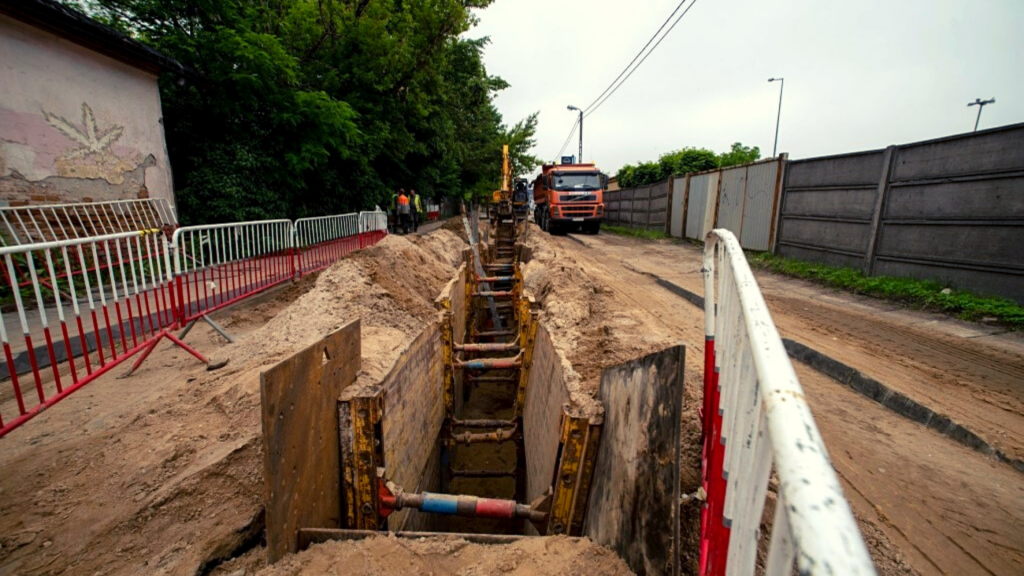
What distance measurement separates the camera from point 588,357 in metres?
3.12

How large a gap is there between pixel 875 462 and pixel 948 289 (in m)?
4.89

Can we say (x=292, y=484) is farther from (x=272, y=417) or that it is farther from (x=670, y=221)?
(x=670, y=221)

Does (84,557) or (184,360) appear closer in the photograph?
(84,557)

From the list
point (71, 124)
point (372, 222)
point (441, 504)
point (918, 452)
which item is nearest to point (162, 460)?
point (441, 504)

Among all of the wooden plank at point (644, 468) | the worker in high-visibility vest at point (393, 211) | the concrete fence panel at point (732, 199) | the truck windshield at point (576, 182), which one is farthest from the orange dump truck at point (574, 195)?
the wooden plank at point (644, 468)

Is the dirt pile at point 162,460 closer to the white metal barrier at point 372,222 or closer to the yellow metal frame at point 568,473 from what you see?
the yellow metal frame at point 568,473

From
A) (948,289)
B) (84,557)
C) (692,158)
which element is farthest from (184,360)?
(692,158)

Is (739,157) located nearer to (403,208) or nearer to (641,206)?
(641,206)

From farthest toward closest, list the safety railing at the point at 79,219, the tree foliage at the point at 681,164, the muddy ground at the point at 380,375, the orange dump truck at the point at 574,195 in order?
the tree foliage at the point at 681,164 < the orange dump truck at the point at 574,195 < the safety railing at the point at 79,219 < the muddy ground at the point at 380,375

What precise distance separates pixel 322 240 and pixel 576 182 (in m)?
11.8

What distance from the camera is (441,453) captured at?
422 centimetres

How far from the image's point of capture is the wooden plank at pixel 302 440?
1.86 meters

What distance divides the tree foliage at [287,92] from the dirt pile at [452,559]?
10459 millimetres

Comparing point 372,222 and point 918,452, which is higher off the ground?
point 372,222
